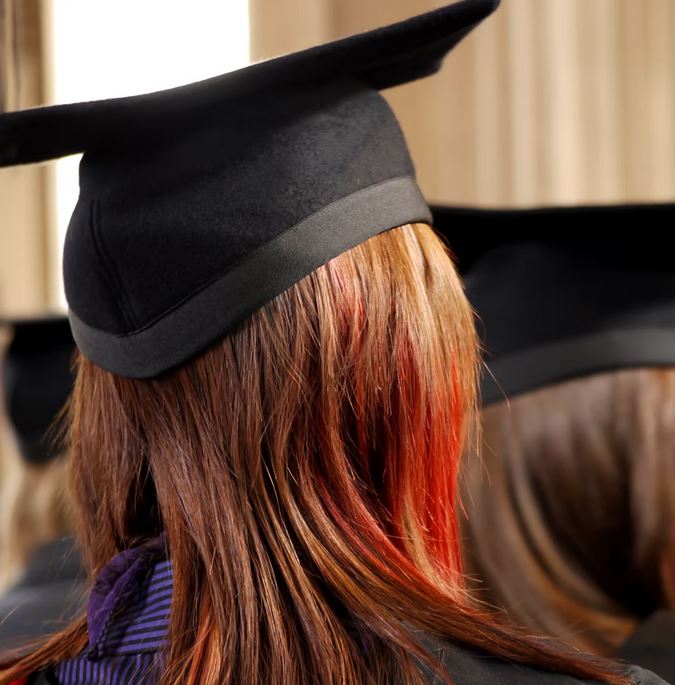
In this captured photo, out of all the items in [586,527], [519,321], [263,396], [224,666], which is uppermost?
[263,396]

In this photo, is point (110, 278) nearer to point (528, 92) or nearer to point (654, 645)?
point (654, 645)

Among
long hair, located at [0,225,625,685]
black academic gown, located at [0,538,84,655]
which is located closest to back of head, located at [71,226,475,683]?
long hair, located at [0,225,625,685]

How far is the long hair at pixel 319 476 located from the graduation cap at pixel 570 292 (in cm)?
65

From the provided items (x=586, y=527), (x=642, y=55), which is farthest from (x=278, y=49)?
(x=586, y=527)

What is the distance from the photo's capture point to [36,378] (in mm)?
1915

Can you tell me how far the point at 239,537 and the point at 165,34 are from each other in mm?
2559

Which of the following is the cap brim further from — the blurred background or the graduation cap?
the blurred background

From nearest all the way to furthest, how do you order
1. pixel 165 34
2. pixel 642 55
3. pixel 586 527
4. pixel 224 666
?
pixel 224 666, pixel 586 527, pixel 642 55, pixel 165 34

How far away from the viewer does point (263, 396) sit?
0.70 metres

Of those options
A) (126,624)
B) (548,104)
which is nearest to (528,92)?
(548,104)

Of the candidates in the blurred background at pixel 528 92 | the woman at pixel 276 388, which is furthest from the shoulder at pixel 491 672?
the blurred background at pixel 528 92

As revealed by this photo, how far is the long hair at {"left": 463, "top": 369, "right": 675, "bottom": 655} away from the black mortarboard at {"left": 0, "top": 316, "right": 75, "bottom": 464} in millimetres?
846

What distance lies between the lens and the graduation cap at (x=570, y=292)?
1379 millimetres

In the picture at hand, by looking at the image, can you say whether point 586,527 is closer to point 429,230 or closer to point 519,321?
point 519,321
